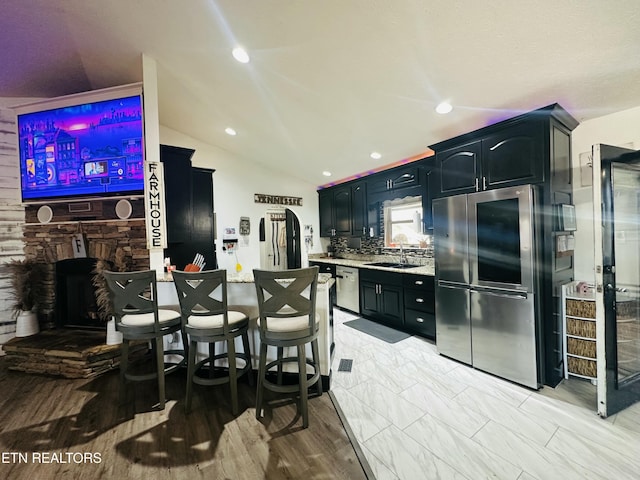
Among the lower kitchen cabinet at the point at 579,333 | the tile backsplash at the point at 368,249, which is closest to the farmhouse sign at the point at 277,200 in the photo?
the tile backsplash at the point at 368,249

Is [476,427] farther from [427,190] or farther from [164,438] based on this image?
[427,190]

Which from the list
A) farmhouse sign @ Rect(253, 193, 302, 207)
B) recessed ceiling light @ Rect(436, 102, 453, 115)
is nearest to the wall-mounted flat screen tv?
farmhouse sign @ Rect(253, 193, 302, 207)

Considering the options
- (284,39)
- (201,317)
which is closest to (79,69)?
(284,39)

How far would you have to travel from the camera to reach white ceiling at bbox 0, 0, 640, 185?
1528mm

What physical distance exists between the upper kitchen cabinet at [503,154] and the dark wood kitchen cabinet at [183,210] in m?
3.07

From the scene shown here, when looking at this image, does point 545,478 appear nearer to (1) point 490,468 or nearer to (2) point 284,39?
(1) point 490,468

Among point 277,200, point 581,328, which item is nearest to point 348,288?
point 277,200

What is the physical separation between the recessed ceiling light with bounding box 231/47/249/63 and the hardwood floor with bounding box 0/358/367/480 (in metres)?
2.84

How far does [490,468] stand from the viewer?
1430mm

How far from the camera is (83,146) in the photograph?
2.61 meters

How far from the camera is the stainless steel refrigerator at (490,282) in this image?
214cm

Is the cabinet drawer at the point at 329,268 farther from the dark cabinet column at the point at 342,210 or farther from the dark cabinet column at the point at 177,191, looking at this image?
the dark cabinet column at the point at 177,191

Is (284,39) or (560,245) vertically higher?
(284,39)

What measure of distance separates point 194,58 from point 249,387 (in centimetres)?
297
